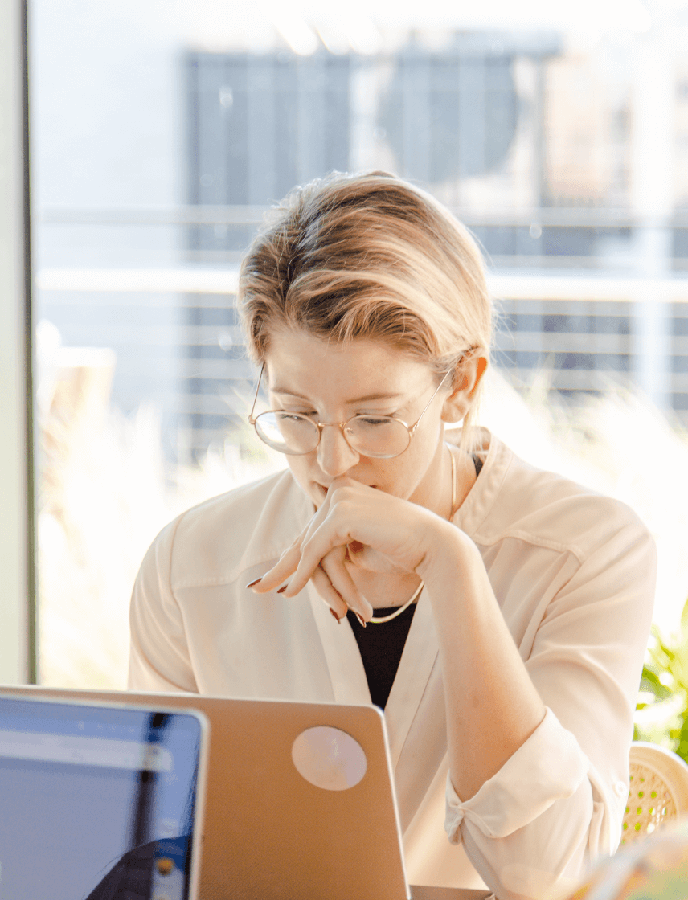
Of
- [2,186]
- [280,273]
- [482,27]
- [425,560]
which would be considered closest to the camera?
[425,560]

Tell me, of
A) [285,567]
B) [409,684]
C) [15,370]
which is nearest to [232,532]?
[285,567]

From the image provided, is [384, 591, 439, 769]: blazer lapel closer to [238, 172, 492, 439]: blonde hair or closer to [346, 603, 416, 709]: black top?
[346, 603, 416, 709]: black top

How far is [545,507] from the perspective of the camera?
55.1 inches

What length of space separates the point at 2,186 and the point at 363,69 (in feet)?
3.62

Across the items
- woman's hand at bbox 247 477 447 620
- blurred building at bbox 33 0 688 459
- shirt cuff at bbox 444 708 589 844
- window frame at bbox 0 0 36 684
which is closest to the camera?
shirt cuff at bbox 444 708 589 844

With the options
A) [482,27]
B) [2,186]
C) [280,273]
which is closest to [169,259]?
[2,186]

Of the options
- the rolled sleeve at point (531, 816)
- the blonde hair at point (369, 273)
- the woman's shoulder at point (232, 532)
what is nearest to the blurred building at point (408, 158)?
the woman's shoulder at point (232, 532)

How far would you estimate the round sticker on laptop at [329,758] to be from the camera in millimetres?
833

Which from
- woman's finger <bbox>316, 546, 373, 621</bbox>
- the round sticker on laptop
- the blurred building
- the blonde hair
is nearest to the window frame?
the blurred building

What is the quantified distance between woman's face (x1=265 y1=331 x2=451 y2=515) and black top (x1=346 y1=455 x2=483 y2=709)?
0.66 ft

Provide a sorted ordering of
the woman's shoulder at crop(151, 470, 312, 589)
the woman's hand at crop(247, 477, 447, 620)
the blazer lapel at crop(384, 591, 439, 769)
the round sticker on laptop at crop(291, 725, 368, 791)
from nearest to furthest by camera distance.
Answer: the round sticker on laptop at crop(291, 725, 368, 791), the woman's hand at crop(247, 477, 447, 620), the blazer lapel at crop(384, 591, 439, 769), the woman's shoulder at crop(151, 470, 312, 589)

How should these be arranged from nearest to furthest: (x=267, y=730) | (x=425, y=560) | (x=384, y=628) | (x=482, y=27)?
(x=267, y=730) → (x=425, y=560) → (x=384, y=628) → (x=482, y=27)

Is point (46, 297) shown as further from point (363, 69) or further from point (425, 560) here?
point (425, 560)

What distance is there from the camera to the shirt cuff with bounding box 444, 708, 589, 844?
3.55ft
